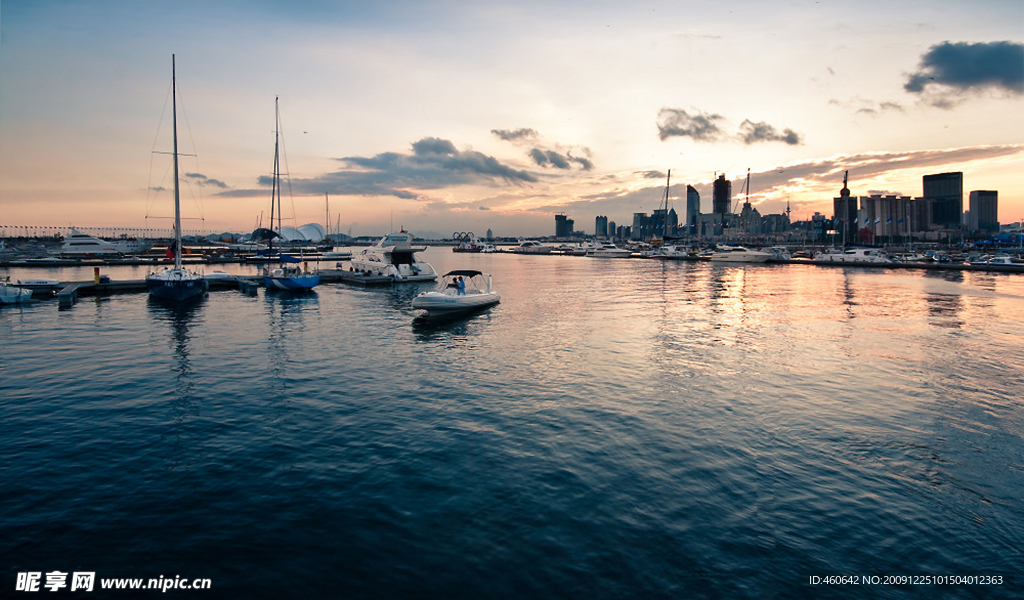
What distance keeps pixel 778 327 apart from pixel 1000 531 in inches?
1090

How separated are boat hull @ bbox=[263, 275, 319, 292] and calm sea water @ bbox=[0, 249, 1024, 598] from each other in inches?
1076

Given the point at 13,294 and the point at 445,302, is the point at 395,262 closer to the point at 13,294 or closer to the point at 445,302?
the point at 445,302

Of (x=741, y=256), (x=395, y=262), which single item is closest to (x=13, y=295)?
(x=395, y=262)

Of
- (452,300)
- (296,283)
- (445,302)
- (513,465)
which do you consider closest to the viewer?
(513,465)

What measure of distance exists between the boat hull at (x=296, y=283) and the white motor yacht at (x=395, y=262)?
1393 centimetres

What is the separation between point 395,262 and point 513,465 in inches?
2463

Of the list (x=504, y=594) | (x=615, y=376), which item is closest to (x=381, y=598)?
(x=504, y=594)

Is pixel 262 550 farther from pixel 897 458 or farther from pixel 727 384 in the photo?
pixel 727 384

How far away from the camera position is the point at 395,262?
73.4 meters

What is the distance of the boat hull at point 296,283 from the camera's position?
5772cm

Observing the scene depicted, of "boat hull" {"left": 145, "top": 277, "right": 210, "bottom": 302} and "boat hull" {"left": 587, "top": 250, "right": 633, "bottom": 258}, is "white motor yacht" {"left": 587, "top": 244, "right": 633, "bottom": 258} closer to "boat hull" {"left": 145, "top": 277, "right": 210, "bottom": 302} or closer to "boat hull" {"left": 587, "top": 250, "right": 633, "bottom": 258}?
"boat hull" {"left": 587, "top": 250, "right": 633, "bottom": 258}

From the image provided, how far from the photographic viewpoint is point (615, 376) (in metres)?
23.6

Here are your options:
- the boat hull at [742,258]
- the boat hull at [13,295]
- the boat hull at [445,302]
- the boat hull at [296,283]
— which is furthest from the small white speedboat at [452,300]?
the boat hull at [742,258]

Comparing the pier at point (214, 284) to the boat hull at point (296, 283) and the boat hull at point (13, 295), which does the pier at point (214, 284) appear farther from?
the boat hull at point (296, 283)
